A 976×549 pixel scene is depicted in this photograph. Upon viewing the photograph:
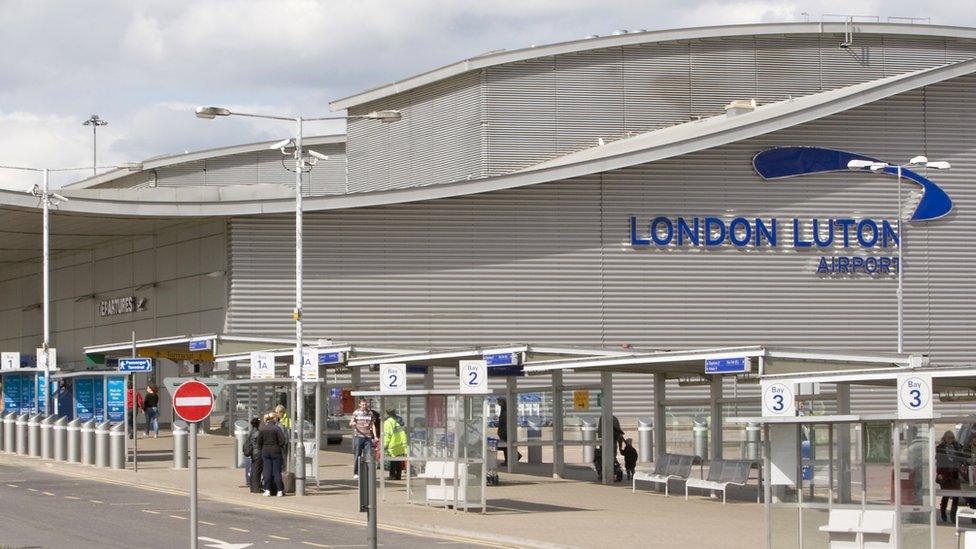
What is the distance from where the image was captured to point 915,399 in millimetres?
17797

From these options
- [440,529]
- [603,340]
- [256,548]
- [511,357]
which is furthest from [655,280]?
[256,548]

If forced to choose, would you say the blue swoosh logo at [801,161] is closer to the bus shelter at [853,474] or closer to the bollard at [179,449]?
the bollard at [179,449]

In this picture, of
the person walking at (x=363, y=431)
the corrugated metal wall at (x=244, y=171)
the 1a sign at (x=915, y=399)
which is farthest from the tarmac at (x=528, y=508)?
the corrugated metal wall at (x=244, y=171)

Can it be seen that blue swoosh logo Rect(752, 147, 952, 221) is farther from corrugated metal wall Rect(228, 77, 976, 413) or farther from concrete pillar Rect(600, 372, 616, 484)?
concrete pillar Rect(600, 372, 616, 484)

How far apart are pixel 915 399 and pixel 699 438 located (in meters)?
17.4

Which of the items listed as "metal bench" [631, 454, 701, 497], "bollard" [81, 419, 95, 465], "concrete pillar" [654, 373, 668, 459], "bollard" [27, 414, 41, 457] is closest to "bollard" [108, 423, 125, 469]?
"bollard" [81, 419, 95, 465]

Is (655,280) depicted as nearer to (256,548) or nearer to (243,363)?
(243,363)

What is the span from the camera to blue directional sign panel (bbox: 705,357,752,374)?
90.0ft

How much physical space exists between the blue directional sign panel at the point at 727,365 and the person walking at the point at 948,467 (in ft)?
11.8

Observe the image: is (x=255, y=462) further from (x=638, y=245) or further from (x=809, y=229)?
(x=809, y=229)

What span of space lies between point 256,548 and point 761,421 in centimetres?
686

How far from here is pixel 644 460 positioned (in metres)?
41.6

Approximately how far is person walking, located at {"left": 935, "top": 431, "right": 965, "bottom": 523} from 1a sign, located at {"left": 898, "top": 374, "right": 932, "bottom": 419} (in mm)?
8365

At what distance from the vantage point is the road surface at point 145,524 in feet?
68.9
